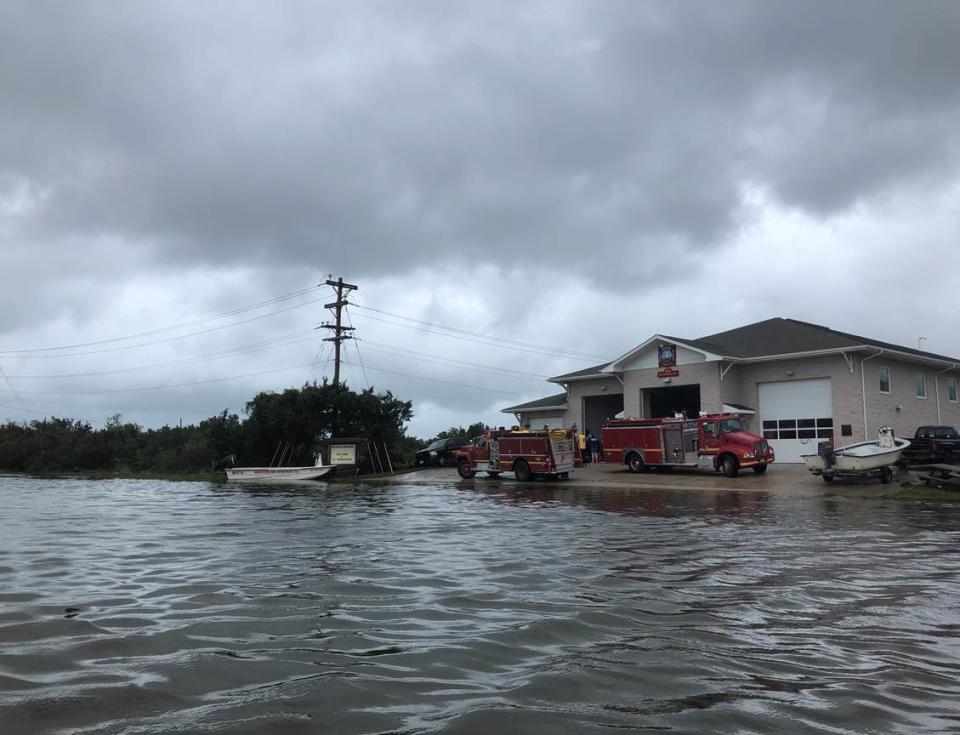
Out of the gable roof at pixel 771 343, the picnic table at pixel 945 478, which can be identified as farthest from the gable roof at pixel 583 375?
the picnic table at pixel 945 478

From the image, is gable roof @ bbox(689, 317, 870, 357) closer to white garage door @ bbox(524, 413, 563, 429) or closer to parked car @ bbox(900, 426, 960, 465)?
parked car @ bbox(900, 426, 960, 465)

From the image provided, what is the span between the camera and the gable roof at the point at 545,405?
41.0 meters

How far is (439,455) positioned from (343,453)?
16.2 feet

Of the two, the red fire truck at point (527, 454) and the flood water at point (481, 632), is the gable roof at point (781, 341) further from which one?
the flood water at point (481, 632)

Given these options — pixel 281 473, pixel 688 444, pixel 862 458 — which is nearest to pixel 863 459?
pixel 862 458

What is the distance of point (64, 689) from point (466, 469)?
2738 centimetres

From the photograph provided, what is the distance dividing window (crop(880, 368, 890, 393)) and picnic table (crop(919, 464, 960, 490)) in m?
9.64

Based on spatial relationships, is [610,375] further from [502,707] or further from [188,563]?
[502,707]

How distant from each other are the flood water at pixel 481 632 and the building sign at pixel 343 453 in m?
25.9

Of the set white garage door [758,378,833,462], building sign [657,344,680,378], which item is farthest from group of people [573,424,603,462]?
white garage door [758,378,833,462]

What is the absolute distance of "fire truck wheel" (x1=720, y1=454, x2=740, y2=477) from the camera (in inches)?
1071

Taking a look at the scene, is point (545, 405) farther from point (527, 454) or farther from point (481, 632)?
point (481, 632)

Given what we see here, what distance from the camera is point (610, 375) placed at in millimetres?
37219

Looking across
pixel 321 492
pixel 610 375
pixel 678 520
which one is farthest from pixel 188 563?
pixel 610 375
